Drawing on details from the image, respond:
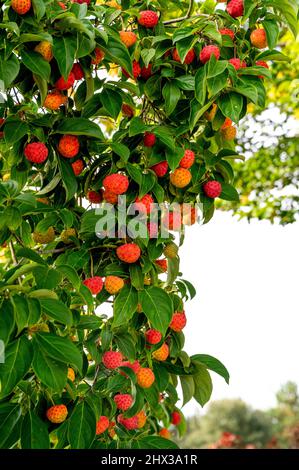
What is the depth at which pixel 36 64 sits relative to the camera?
1.13m

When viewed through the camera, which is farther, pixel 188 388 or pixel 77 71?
pixel 188 388

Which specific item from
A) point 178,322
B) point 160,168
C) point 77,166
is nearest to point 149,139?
point 160,168

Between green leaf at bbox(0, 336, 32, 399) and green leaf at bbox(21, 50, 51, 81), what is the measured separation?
50 cm

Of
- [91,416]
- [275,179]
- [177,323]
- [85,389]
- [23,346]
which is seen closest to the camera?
[23,346]

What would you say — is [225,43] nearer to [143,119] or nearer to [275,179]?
[143,119]

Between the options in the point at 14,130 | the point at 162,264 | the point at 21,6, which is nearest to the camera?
the point at 21,6

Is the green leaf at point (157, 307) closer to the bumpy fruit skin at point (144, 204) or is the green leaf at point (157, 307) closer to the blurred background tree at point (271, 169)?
the bumpy fruit skin at point (144, 204)

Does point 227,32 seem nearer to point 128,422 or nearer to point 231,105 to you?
point 231,105

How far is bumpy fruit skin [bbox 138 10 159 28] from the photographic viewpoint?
1.37 m

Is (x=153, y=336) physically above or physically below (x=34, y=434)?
above

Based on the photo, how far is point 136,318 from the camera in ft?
4.33

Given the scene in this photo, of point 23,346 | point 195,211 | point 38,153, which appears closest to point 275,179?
point 195,211

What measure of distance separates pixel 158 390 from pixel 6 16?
33.7 inches

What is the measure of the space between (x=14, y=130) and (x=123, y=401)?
0.61 metres
